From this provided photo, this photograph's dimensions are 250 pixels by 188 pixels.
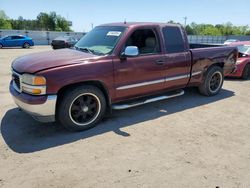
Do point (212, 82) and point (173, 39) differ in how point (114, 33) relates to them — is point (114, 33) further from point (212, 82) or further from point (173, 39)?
point (212, 82)

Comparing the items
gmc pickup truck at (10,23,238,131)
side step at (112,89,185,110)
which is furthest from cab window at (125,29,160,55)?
side step at (112,89,185,110)

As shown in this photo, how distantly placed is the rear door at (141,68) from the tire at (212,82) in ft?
5.60

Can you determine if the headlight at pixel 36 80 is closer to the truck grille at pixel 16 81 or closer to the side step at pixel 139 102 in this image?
the truck grille at pixel 16 81

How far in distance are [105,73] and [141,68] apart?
0.84 metres

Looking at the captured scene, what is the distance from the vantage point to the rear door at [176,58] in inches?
210

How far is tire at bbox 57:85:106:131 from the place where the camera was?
4125 millimetres

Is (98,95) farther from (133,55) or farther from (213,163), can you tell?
→ (213,163)

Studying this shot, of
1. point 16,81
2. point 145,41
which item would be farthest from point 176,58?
point 16,81

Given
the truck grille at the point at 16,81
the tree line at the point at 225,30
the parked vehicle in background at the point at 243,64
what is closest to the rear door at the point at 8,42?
the parked vehicle in background at the point at 243,64

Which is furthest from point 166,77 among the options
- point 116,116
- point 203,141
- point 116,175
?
point 116,175

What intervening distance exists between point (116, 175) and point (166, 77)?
2.82 m

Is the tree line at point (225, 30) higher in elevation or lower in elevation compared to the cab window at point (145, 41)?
higher

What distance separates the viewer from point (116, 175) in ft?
10.3

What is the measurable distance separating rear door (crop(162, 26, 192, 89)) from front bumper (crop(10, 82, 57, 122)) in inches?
102
